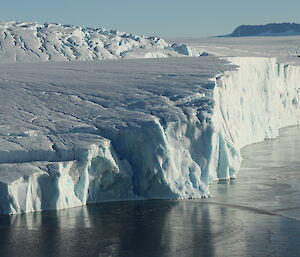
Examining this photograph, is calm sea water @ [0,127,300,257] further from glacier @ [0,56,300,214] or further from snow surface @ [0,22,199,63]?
snow surface @ [0,22,199,63]

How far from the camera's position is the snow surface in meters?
34.3

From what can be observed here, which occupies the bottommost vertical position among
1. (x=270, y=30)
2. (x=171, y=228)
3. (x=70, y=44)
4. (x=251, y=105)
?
(x=171, y=228)

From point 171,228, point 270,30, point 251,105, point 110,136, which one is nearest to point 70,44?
point 251,105

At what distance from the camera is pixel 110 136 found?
16688 mm

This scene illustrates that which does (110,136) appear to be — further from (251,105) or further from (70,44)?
(70,44)

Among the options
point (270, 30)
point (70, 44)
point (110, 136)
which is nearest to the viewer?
point (110, 136)

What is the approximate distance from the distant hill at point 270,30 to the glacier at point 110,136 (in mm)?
45154

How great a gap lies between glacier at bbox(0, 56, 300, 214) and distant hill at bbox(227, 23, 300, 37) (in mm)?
45154

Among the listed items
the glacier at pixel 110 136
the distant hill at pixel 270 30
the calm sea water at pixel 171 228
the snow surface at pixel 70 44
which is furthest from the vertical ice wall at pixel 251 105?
the distant hill at pixel 270 30

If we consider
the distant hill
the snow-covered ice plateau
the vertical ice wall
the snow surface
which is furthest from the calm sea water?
the distant hill

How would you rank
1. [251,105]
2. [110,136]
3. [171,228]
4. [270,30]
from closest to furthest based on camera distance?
[171,228], [110,136], [251,105], [270,30]

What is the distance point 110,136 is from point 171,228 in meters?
3.04

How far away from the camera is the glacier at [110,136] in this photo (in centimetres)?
1559

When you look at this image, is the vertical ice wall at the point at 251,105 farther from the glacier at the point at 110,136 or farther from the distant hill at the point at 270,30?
the distant hill at the point at 270,30
